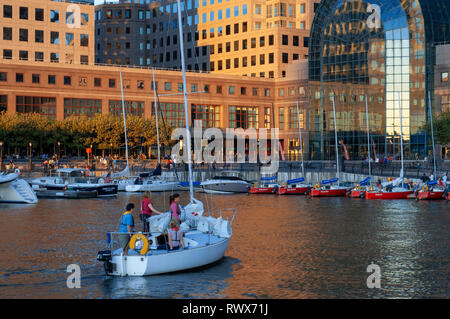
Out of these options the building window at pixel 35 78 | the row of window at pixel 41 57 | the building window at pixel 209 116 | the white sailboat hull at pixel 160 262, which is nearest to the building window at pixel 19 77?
the building window at pixel 35 78

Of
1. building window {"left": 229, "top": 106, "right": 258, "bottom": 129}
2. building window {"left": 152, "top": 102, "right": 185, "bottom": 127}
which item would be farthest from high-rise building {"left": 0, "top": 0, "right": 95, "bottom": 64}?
building window {"left": 229, "top": 106, "right": 258, "bottom": 129}

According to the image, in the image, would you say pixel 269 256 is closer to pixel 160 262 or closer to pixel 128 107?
pixel 160 262

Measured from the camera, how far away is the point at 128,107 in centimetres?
12462

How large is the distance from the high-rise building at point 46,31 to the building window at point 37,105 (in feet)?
22.7

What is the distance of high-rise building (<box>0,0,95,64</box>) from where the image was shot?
122 meters

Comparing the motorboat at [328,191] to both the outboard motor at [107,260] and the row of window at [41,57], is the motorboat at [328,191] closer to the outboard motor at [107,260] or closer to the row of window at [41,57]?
the outboard motor at [107,260]

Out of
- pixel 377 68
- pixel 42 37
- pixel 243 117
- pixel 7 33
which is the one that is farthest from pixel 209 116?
pixel 7 33

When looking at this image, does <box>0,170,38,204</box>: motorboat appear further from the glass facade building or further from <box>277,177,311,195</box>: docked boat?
the glass facade building

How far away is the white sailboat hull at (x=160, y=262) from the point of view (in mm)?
23641

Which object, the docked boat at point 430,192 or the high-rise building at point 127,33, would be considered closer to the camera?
the docked boat at point 430,192

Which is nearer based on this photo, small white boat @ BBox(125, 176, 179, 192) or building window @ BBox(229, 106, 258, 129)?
small white boat @ BBox(125, 176, 179, 192)

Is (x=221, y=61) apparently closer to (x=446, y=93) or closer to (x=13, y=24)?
(x=13, y=24)

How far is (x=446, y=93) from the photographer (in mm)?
106750

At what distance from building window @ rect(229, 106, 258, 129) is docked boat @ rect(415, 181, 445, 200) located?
75.5m
